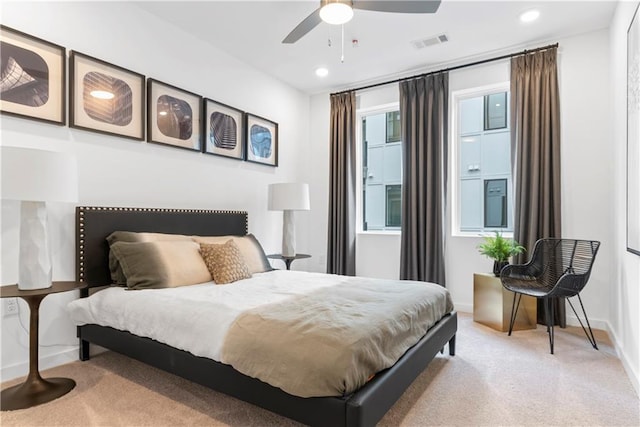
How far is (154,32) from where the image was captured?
326cm

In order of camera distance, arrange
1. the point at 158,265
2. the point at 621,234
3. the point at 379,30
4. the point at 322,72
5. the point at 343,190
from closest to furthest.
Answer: the point at 158,265
the point at 621,234
the point at 379,30
the point at 322,72
the point at 343,190

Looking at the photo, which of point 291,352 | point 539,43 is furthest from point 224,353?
point 539,43

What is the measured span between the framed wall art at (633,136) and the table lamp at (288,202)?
288 centimetres

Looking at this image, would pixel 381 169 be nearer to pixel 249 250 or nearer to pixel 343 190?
pixel 343 190

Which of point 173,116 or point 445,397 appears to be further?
point 173,116

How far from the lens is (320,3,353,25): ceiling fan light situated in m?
2.34

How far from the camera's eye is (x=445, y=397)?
83.1 inches

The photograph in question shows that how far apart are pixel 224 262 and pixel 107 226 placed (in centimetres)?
96

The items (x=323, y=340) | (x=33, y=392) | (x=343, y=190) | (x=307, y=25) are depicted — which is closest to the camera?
(x=323, y=340)

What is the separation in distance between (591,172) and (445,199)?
1379mm

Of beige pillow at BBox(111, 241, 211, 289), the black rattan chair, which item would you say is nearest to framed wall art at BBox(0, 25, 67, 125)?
beige pillow at BBox(111, 241, 211, 289)

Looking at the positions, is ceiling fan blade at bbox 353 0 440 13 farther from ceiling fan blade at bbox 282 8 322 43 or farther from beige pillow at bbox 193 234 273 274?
beige pillow at bbox 193 234 273 274

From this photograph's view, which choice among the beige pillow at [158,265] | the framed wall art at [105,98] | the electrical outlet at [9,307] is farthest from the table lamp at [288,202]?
the electrical outlet at [9,307]

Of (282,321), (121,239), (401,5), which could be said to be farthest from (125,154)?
(401,5)
